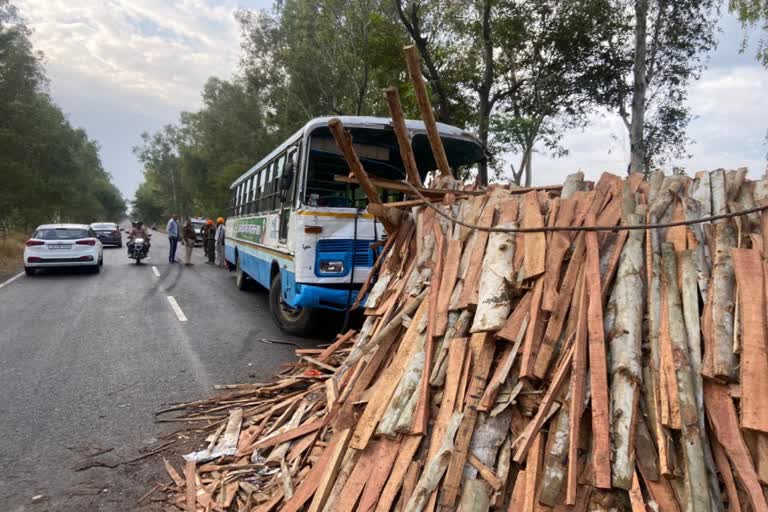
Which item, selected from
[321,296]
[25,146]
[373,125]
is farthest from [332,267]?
[25,146]

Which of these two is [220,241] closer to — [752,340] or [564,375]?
[564,375]

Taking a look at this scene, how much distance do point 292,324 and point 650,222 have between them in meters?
5.98

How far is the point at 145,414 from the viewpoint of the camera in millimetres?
4785

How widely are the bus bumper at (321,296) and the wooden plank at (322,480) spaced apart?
3.55 metres

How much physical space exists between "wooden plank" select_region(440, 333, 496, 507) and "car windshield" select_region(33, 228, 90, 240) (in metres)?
16.5

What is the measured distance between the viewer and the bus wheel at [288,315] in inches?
296

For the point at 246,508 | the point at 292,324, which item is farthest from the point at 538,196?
the point at 292,324

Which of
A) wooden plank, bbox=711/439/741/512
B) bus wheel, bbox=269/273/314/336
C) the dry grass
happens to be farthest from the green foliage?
wooden plank, bbox=711/439/741/512

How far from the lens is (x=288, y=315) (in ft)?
26.2

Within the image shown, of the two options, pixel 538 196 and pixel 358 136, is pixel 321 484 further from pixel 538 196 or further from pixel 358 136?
pixel 358 136

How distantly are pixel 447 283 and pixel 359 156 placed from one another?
3906mm

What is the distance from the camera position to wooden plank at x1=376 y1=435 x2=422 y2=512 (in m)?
2.59

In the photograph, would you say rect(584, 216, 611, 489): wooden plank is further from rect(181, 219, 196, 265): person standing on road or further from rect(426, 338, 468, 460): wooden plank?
rect(181, 219, 196, 265): person standing on road

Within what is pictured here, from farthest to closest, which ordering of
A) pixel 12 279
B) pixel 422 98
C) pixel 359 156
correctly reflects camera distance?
pixel 12 279
pixel 359 156
pixel 422 98
